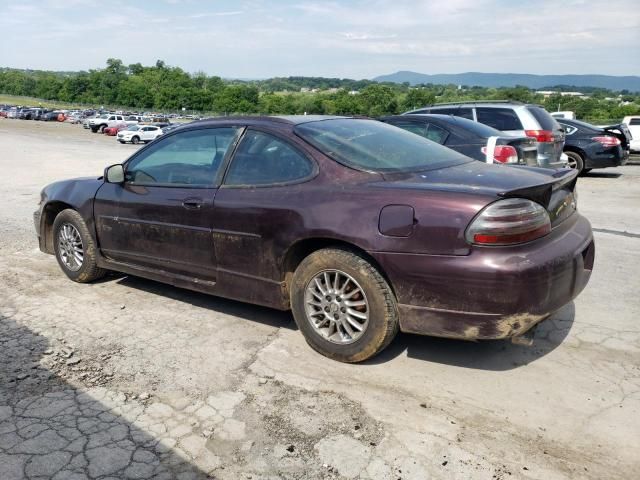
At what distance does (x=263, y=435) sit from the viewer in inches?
115

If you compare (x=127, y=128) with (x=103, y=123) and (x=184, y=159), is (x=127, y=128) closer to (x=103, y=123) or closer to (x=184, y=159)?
(x=103, y=123)

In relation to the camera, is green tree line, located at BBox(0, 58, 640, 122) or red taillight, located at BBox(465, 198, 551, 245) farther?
green tree line, located at BBox(0, 58, 640, 122)

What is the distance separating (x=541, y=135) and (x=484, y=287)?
7575 millimetres

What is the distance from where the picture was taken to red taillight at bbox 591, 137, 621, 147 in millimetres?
12955

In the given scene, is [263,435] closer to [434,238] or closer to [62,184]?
[434,238]

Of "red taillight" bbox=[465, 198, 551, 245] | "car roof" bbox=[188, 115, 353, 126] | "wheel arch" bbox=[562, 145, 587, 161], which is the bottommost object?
"wheel arch" bbox=[562, 145, 587, 161]

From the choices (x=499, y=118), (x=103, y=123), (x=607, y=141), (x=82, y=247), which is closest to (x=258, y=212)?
(x=82, y=247)

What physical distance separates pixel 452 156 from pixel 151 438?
2895 mm

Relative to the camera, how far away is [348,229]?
348 centimetres

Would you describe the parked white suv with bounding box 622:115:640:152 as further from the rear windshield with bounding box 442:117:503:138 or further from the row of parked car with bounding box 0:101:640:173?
the rear windshield with bounding box 442:117:503:138

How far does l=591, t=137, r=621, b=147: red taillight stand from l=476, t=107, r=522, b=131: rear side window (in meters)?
4.03

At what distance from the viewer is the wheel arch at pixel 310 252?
138 inches

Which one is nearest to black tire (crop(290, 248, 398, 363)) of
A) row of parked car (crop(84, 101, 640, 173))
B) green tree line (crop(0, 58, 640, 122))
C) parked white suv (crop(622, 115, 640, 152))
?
row of parked car (crop(84, 101, 640, 173))

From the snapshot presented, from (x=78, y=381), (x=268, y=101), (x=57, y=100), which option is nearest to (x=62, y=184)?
(x=78, y=381)
